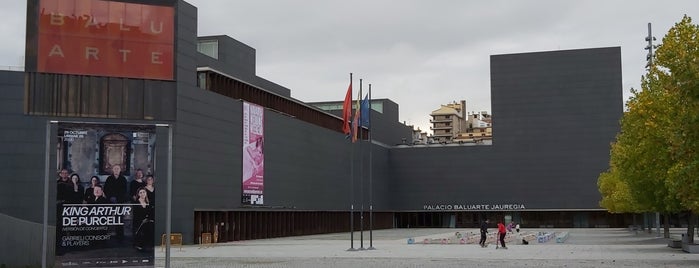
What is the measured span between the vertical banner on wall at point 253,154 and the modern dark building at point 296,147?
60 centimetres

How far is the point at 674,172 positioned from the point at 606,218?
73836mm

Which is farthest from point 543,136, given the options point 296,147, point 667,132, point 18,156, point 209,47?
point 667,132

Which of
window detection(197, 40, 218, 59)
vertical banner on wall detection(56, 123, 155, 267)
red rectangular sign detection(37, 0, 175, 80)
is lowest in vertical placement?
vertical banner on wall detection(56, 123, 155, 267)

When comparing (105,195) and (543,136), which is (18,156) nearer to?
(105,195)

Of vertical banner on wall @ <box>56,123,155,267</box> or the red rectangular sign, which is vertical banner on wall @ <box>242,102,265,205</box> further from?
vertical banner on wall @ <box>56,123,155,267</box>

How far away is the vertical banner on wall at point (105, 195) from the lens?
20312 mm

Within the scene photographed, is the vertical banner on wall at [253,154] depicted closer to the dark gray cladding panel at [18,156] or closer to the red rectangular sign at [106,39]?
the dark gray cladding panel at [18,156]

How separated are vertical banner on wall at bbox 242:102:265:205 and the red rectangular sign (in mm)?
41141

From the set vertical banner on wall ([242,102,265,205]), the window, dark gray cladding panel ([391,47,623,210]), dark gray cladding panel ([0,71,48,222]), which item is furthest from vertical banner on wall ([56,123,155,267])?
dark gray cladding panel ([391,47,623,210])

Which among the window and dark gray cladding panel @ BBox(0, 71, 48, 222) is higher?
the window

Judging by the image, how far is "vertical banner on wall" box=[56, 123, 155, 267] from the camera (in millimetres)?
20312

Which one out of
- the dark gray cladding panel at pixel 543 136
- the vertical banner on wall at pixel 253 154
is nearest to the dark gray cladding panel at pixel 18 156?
the vertical banner on wall at pixel 253 154

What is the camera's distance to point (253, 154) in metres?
63.8

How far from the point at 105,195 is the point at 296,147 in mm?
51630
